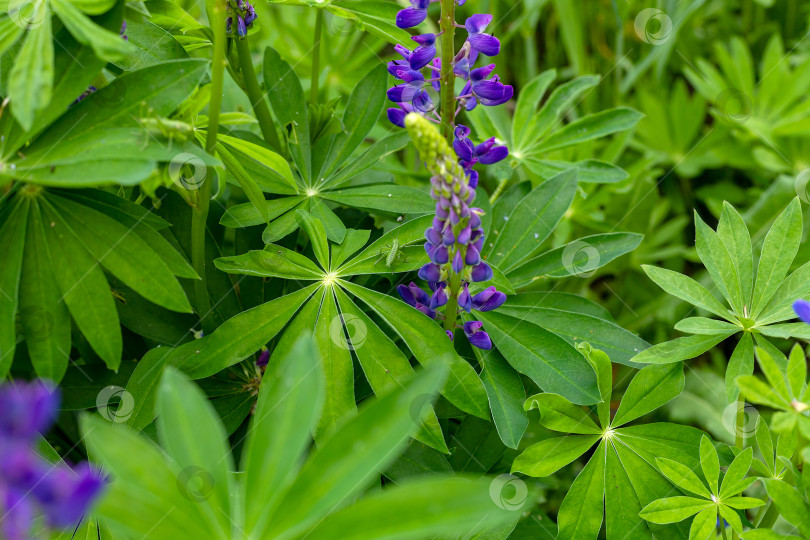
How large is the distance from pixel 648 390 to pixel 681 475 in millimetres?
179

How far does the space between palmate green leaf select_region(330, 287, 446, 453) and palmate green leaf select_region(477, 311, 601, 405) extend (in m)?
0.24

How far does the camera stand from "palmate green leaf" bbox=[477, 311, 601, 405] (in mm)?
1331

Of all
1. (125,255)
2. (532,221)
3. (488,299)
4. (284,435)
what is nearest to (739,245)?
(532,221)

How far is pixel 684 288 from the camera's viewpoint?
1.40 metres

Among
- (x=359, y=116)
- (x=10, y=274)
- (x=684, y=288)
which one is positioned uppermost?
(x=359, y=116)

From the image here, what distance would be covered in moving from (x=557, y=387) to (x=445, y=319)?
25cm

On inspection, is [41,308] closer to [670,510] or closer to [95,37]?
[95,37]

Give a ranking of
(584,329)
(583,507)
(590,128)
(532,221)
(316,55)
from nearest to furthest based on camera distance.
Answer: (583,507)
(584,329)
(532,221)
(316,55)
(590,128)

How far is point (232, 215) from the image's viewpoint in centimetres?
144

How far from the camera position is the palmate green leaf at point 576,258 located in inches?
61.3

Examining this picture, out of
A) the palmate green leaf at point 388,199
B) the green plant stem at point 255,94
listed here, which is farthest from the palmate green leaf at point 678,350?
the green plant stem at point 255,94

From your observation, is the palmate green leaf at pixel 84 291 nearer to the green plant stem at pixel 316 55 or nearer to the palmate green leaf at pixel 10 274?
the palmate green leaf at pixel 10 274

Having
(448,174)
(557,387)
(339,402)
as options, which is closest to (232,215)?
(339,402)

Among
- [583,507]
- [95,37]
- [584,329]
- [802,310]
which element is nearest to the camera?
[95,37]
